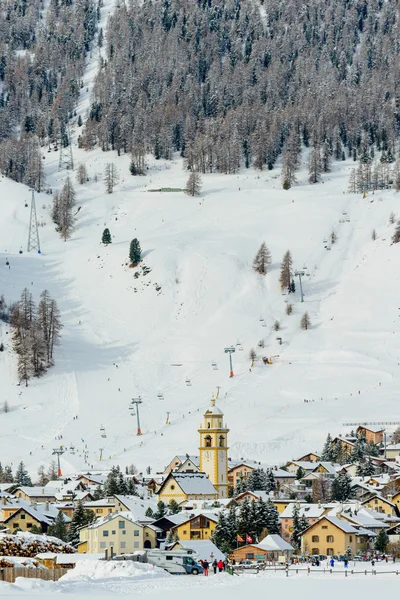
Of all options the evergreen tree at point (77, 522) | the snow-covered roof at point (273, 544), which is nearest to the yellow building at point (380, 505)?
the snow-covered roof at point (273, 544)

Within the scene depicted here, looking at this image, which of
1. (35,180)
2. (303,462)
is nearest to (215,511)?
(303,462)

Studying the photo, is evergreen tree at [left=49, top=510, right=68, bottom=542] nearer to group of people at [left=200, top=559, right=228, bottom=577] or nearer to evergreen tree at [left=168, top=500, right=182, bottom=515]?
evergreen tree at [left=168, top=500, right=182, bottom=515]

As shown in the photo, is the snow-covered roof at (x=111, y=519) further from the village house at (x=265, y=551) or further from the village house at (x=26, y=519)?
the village house at (x=265, y=551)

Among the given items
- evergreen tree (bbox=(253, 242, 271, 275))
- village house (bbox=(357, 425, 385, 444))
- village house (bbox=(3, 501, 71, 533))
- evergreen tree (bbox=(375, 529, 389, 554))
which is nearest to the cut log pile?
village house (bbox=(3, 501, 71, 533))

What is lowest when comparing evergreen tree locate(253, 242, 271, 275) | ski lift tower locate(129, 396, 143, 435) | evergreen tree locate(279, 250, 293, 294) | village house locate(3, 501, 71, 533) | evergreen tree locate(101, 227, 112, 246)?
village house locate(3, 501, 71, 533)

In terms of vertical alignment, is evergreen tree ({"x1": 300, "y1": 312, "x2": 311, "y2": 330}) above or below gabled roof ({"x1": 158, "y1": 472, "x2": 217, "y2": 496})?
above

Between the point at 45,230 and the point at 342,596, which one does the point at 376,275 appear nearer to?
the point at 45,230

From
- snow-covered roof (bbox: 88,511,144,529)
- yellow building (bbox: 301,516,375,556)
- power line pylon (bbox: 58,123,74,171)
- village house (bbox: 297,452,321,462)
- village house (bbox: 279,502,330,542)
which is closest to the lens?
snow-covered roof (bbox: 88,511,144,529)
